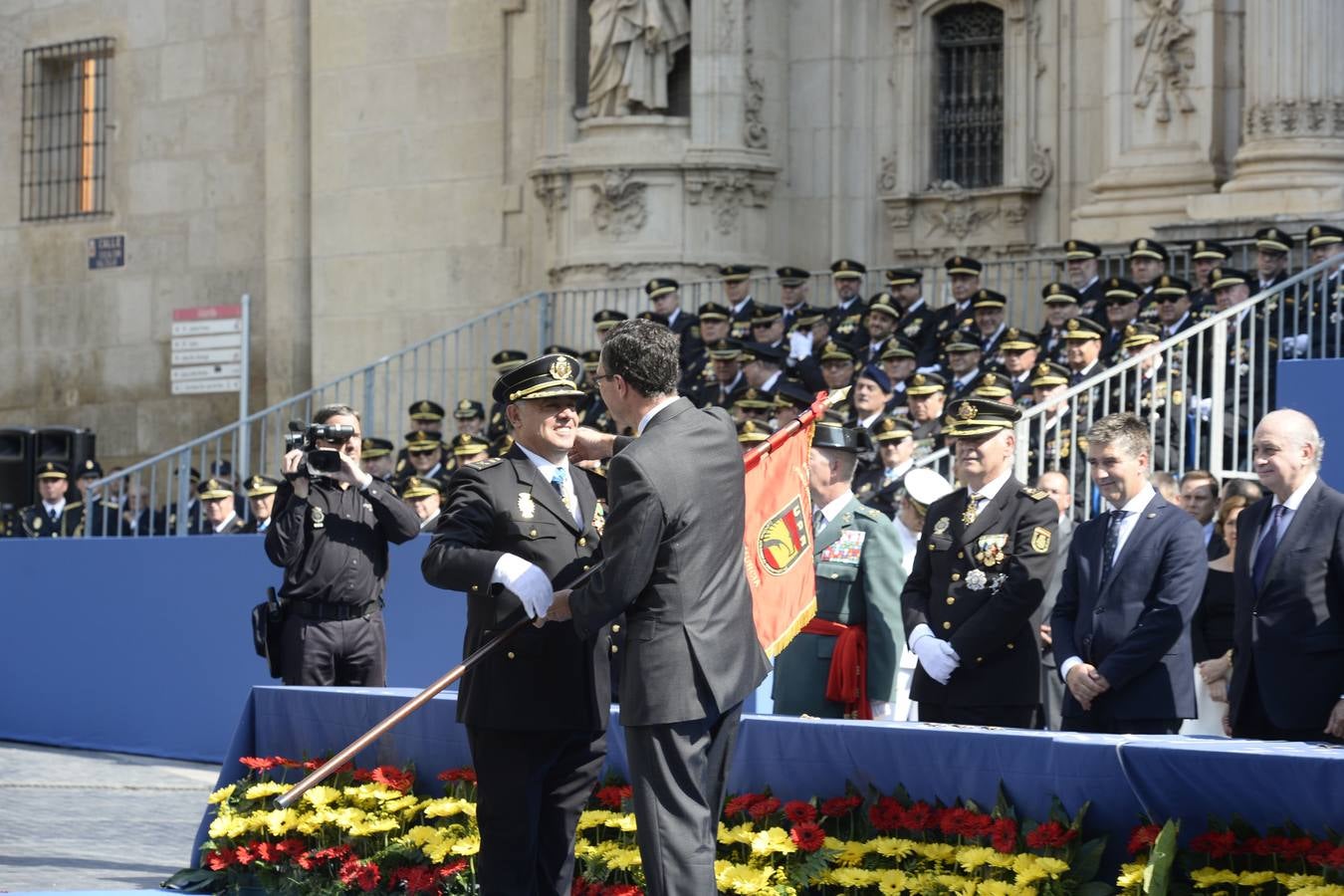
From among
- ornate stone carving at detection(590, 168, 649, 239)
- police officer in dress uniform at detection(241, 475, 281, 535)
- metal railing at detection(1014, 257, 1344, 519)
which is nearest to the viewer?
metal railing at detection(1014, 257, 1344, 519)

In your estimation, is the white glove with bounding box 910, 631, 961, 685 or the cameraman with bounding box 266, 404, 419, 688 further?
the cameraman with bounding box 266, 404, 419, 688

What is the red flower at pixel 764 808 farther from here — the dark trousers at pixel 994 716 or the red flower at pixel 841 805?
the dark trousers at pixel 994 716

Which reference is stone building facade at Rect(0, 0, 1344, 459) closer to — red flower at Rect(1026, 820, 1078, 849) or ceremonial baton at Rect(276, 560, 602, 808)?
red flower at Rect(1026, 820, 1078, 849)

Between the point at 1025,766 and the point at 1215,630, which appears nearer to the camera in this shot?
the point at 1025,766

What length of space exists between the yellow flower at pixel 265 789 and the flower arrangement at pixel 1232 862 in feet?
11.4

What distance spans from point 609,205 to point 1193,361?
8241 millimetres

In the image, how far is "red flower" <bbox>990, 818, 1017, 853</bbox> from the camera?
21.5ft

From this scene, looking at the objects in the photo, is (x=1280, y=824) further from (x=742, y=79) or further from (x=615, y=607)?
(x=742, y=79)

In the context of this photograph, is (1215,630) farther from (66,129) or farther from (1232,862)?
(66,129)

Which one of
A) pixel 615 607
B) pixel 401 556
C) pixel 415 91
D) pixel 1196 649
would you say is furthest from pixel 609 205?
pixel 615 607

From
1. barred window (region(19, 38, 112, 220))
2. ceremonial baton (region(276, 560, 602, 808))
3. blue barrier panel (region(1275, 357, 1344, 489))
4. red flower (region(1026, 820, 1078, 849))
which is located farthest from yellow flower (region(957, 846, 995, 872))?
barred window (region(19, 38, 112, 220))

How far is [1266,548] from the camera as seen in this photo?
7992mm

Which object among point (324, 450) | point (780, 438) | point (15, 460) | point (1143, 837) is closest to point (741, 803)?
point (780, 438)

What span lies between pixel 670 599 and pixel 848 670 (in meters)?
2.96
